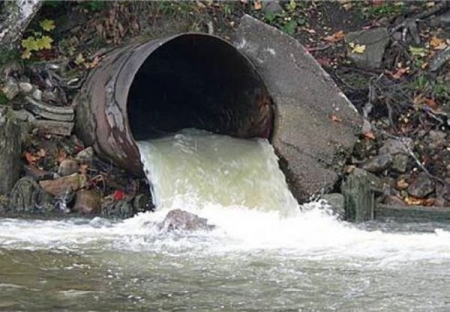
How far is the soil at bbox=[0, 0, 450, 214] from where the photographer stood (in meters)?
8.81

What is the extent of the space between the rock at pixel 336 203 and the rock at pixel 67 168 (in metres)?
2.32

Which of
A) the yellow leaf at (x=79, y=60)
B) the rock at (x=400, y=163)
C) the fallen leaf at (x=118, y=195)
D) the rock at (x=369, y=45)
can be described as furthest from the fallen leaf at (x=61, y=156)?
the rock at (x=369, y=45)

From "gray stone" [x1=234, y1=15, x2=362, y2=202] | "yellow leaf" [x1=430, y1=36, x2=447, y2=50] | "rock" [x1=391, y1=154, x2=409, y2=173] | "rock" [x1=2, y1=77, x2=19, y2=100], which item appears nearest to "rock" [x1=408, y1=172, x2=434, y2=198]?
"rock" [x1=391, y1=154, x2=409, y2=173]

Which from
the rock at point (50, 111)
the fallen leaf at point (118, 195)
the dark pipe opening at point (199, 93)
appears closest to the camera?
the fallen leaf at point (118, 195)

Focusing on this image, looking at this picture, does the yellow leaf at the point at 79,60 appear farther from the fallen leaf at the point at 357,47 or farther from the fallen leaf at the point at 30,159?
the fallen leaf at the point at 357,47

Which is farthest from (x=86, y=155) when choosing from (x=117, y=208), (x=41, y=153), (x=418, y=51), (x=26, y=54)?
(x=418, y=51)

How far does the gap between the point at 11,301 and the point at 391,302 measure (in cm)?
188

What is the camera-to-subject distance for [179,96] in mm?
10555

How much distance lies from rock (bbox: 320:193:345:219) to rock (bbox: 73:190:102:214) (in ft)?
6.82

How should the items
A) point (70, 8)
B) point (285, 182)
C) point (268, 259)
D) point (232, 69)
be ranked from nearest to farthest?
point (268, 259) → point (285, 182) → point (232, 69) → point (70, 8)

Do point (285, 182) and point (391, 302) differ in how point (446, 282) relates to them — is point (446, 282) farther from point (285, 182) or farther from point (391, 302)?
point (285, 182)

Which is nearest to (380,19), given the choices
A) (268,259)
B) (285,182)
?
(285,182)

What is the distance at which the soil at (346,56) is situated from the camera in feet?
28.9

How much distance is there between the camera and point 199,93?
10.2 meters
